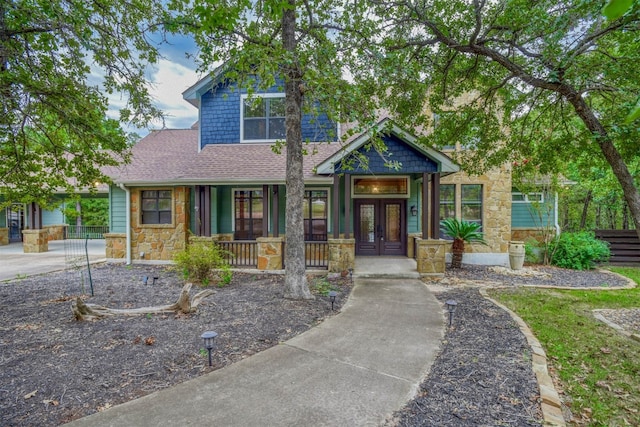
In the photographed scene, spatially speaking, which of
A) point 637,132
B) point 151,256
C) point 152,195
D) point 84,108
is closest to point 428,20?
point 637,132

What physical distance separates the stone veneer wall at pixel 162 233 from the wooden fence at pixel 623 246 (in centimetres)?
1457

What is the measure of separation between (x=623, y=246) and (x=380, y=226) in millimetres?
8711

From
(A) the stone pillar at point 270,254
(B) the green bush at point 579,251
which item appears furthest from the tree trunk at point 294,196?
(B) the green bush at point 579,251

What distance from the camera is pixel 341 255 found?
359 inches

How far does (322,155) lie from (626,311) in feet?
27.4

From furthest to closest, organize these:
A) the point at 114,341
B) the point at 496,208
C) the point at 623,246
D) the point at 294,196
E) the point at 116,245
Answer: the point at 623,246 → the point at 116,245 → the point at 496,208 → the point at 294,196 → the point at 114,341

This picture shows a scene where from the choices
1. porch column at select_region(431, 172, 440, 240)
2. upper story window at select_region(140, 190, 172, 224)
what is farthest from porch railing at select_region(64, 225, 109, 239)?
porch column at select_region(431, 172, 440, 240)

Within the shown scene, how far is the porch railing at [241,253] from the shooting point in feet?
33.4

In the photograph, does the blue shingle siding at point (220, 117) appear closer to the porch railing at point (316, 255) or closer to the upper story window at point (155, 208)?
the upper story window at point (155, 208)

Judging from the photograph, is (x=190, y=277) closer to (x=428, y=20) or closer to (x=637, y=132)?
(x=428, y=20)

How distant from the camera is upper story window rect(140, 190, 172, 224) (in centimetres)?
1102

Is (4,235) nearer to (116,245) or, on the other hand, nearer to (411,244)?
(116,245)

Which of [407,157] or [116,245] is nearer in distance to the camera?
[407,157]

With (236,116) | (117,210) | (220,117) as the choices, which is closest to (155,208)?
(117,210)
